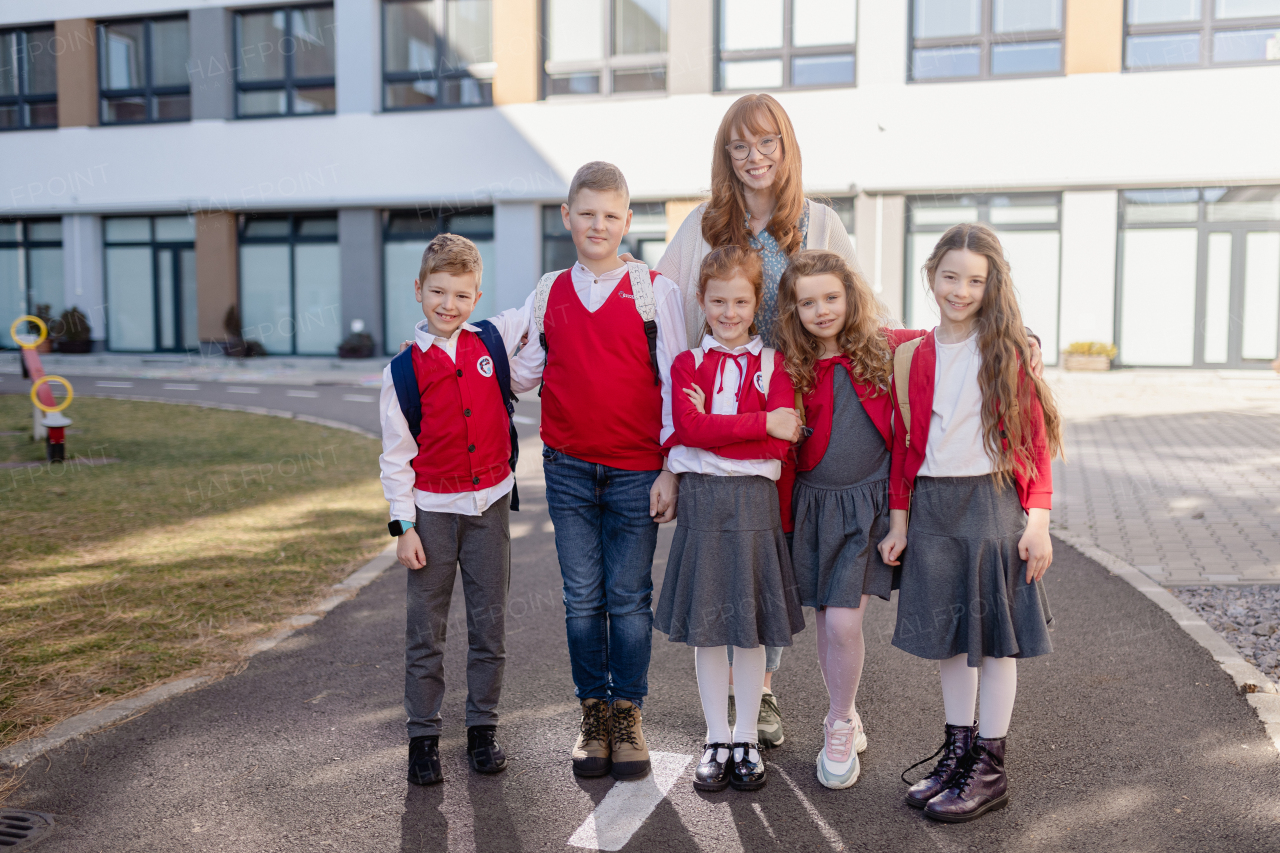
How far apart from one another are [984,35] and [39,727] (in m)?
19.2

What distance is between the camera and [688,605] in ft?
11.3

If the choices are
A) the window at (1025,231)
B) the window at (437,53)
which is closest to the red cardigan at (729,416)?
the window at (1025,231)

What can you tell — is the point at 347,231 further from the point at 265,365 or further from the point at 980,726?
the point at 980,726

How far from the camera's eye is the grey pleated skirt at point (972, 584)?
3.27 metres

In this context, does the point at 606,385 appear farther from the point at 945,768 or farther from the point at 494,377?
the point at 945,768

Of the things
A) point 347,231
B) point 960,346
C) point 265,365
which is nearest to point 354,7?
point 347,231

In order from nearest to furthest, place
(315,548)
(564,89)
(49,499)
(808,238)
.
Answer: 1. (808,238)
2. (315,548)
3. (49,499)
4. (564,89)

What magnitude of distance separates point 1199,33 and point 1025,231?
14.2 ft

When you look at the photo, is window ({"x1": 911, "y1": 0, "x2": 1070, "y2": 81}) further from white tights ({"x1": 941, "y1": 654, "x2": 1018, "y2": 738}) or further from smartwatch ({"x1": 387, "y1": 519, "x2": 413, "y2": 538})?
smartwatch ({"x1": 387, "y1": 519, "x2": 413, "y2": 538})

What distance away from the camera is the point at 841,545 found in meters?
3.43

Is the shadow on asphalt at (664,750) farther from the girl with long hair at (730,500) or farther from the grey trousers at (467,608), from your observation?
the girl with long hair at (730,500)

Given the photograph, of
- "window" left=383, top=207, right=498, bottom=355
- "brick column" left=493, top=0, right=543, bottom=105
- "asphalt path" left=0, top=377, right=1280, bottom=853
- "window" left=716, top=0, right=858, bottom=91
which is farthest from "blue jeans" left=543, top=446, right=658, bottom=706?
"brick column" left=493, top=0, right=543, bottom=105

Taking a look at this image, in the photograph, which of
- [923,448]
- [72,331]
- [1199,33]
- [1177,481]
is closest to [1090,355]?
[1199,33]

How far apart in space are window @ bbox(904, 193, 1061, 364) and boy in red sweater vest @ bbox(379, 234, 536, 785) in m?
16.4
